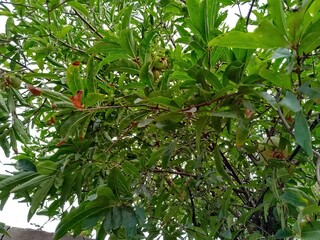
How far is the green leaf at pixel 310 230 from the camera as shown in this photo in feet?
2.09

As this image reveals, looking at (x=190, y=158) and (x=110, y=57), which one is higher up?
(x=110, y=57)

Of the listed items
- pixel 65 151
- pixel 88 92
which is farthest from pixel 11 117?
pixel 88 92

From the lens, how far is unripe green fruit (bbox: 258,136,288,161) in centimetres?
87

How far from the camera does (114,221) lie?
0.78 meters

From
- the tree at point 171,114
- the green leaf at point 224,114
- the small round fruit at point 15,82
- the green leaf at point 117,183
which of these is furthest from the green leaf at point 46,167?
the green leaf at point 224,114

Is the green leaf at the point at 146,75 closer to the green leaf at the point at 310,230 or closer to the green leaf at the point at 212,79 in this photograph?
the green leaf at the point at 212,79

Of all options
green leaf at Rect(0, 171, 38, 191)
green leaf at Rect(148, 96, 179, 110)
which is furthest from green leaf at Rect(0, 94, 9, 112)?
green leaf at Rect(148, 96, 179, 110)

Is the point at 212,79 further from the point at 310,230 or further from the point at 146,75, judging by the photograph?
the point at 310,230

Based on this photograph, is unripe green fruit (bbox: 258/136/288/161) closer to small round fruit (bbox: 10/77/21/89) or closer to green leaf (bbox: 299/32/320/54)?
green leaf (bbox: 299/32/320/54)

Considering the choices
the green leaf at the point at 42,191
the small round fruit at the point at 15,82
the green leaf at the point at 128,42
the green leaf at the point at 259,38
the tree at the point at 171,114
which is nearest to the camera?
the green leaf at the point at 259,38

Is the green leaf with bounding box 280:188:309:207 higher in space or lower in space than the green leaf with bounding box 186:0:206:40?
lower

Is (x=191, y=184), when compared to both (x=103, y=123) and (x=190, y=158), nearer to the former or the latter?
(x=190, y=158)

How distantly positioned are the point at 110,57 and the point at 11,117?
32cm

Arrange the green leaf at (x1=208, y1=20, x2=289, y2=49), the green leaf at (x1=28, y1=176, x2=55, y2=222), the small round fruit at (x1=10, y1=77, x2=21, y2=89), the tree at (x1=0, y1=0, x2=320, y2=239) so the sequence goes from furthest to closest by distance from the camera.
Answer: the small round fruit at (x1=10, y1=77, x2=21, y2=89) → the green leaf at (x1=28, y1=176, x2=55, y2=222) → the tree at (x1=0, y1=0, x2=320, y2=239) → the green leaf at (x1=208, y1=20, x2=289, y2=49)
